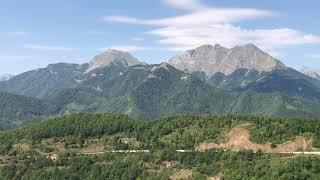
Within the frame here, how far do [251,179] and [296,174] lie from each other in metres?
15.9

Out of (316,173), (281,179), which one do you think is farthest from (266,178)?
(316,173)

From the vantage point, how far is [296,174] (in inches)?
7707

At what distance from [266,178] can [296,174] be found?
1053 centimetres

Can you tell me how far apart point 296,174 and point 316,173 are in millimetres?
7734

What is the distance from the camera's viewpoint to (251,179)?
200m

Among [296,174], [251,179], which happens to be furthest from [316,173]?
[251,179]

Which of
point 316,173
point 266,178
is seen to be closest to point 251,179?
point 266,178

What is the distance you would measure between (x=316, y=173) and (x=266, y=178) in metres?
18.0

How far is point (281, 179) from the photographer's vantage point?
19375 cm

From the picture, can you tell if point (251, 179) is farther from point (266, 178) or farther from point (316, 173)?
point (316, 173)

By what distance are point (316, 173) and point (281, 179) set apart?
13.9 meters

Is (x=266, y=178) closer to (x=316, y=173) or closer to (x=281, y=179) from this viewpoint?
(x=281, y=179)

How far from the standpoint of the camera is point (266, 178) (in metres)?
197

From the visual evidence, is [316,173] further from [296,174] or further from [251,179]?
[251,179]
